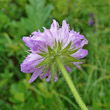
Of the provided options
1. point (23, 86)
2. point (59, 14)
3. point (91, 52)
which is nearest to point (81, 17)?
point (59, 14)

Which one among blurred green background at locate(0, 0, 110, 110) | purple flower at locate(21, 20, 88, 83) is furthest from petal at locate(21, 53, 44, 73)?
blurred green background at locate(0, 0, 110, 110)

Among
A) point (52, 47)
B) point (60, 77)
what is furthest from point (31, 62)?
point (60, 77)

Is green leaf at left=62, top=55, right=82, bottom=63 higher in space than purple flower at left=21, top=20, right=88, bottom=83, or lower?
lower

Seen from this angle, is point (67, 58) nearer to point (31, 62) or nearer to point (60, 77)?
point (31, 62)

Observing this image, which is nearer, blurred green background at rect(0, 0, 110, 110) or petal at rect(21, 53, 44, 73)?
petal at rect(21, 53, 44, 73)

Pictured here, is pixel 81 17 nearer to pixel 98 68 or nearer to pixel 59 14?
pixel 59 14

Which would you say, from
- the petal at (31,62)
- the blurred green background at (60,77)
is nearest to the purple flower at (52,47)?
the petal at (31,62)

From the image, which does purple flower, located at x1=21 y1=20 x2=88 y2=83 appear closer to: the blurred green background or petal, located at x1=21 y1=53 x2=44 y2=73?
petal, located at x1=21 y1=53 x2=44 y2=73
